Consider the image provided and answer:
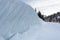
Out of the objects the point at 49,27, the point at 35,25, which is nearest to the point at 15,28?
the point at 35,25

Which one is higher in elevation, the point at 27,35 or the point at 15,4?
the point at 15,4

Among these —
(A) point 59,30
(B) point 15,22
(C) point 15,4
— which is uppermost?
(C) point 15,4

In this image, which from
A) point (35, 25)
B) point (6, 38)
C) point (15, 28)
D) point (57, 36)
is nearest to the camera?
point (6, 38)

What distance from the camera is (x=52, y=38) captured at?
14.0ft

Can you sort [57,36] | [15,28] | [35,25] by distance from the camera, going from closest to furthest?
[15,28]
[57,36]
[35,25]

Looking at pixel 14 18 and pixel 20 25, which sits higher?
pixel 14 18

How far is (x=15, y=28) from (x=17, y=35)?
0.26 metres

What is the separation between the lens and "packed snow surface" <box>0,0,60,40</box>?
12.8ft

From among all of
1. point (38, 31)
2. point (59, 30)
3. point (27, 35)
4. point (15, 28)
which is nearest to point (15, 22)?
point (15, 28)

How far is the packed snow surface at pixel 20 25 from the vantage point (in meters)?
3.91

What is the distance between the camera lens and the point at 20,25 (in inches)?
167

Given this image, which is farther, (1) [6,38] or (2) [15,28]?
(2) [15,28]

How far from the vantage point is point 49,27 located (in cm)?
493

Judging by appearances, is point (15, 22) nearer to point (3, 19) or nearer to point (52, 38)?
point (3, 19)
